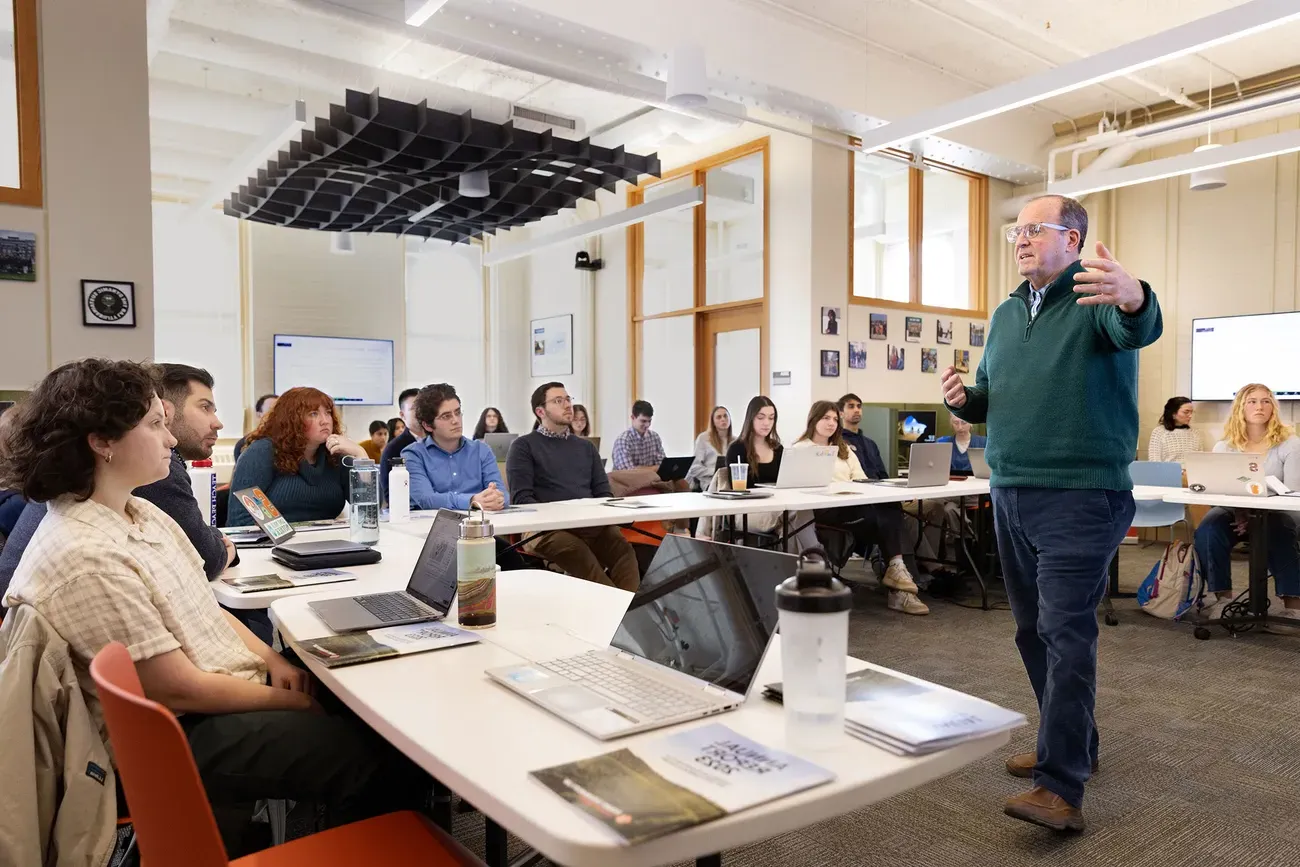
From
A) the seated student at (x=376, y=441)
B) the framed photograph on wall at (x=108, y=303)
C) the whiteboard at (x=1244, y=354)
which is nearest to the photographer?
the framed photograph on wall at (x=108, y=303)

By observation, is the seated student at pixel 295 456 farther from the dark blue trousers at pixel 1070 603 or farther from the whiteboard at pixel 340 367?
the whiteboard at pixel 340 367

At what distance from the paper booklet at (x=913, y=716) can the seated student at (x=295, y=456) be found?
8.75 feet

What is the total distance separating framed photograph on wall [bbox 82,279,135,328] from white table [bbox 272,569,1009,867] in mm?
2833

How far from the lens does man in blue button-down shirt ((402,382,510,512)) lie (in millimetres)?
3961

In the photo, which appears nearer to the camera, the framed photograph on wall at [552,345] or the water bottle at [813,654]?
the water bottle at [813,654]

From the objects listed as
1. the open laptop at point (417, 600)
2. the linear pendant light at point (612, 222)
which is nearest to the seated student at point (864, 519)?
the linear pendant light at point (612, 222)

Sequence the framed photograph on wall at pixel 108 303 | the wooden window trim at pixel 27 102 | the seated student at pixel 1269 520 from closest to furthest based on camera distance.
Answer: the wooden window trim at pixel 27 102
the framed photograph on wall at pixel 108 303
the seated student at pixel 1269 520

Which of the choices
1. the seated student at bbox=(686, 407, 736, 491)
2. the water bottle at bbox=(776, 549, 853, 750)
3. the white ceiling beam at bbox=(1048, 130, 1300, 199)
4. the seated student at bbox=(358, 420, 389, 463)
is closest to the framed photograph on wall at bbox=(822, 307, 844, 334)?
the seated student at bbox=(686, 407, 736, 491)

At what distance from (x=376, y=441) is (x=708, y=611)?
7039 mm

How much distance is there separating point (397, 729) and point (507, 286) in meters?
9.85

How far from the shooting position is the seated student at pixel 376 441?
7.53 metres

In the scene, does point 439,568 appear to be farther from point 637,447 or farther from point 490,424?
point 490,424

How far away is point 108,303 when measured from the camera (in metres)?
3.84

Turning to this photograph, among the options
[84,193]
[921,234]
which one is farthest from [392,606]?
[921,234]
